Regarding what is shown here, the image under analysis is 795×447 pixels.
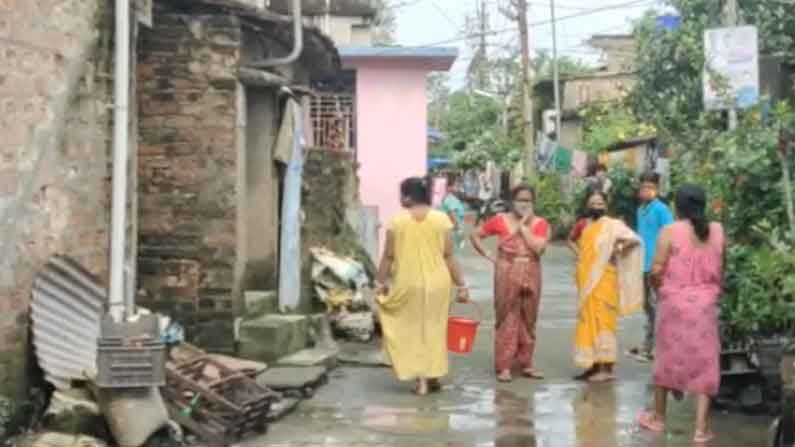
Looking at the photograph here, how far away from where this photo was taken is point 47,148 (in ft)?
23.5

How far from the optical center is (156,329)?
272 inches

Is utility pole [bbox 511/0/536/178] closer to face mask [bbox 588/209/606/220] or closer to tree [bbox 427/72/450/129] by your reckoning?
face mask [bbox 588/209/606/220]

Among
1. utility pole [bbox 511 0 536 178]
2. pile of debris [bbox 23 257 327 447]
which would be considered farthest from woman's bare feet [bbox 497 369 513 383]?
utility pole [bbox 511 0 536 178]

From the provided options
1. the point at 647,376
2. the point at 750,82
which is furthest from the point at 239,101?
the point at 750,82

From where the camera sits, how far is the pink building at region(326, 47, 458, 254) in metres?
20.2

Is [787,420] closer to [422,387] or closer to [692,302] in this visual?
[692,302]

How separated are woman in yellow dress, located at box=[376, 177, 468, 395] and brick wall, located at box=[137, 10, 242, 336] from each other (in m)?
1.48

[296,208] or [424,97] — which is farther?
[424,97]

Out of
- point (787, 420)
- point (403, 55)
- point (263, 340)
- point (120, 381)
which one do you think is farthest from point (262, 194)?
point (403, 55)

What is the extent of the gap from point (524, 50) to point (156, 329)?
2602 cm

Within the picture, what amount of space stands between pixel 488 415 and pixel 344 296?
4.06m

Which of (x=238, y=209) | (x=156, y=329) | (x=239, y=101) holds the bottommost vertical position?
(x=156, y=329)

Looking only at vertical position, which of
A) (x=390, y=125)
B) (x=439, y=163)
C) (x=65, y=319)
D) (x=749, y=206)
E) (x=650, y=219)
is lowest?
(x=65, y=319)

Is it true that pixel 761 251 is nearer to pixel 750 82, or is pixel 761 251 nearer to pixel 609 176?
pixel 750 82
